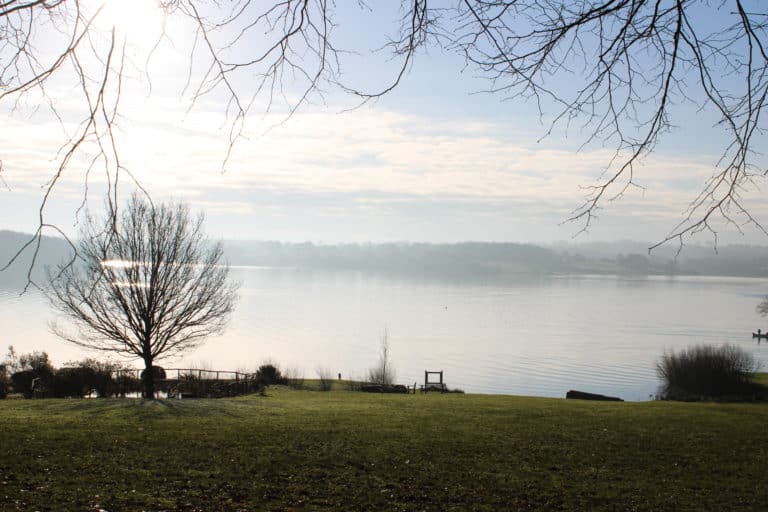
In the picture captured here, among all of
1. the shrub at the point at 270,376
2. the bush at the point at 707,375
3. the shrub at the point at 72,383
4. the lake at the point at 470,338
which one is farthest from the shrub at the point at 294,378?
the bush at the point at 707,375

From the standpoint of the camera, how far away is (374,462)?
10.7m

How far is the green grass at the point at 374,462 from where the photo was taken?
8.52 meters

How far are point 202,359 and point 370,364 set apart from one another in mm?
17210

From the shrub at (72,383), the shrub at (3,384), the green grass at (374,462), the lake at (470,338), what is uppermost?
the green grass at (374,462)

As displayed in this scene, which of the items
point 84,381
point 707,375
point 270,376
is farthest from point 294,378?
point 707,375

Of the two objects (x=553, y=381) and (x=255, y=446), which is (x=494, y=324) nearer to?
(x=553, y=381)

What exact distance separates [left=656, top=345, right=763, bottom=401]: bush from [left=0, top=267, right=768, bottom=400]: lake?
2476 mm

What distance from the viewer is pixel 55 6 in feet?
12.6

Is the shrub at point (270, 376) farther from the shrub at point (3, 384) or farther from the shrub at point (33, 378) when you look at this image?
the shrub at point (3, 384)

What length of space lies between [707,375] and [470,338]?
124 feet

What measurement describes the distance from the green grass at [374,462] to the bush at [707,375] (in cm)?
3066

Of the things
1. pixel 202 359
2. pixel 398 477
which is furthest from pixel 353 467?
pixel 202 359

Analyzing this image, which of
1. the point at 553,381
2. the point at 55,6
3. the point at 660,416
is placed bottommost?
the point at 553,381

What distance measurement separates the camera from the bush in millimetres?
44500
